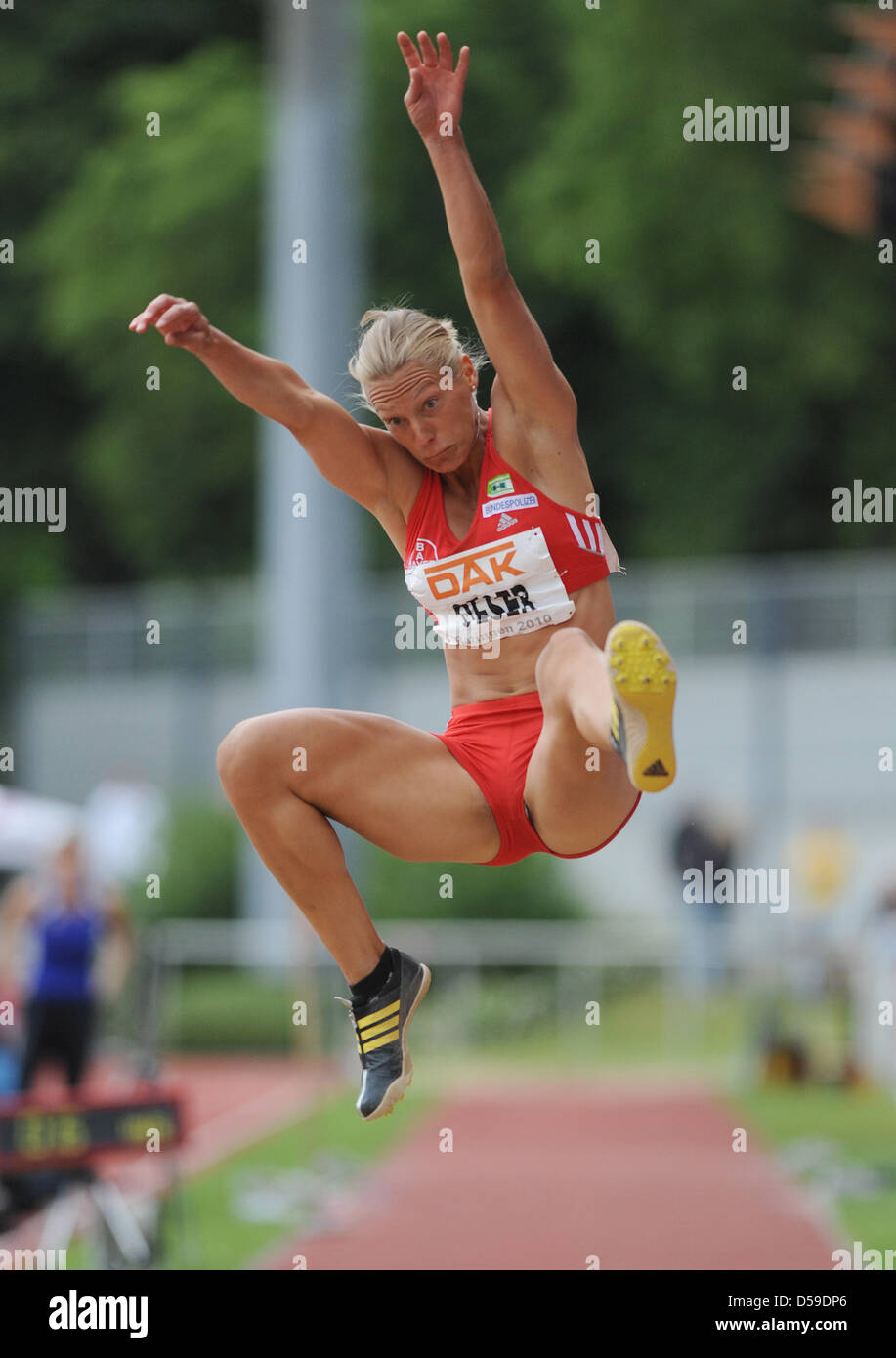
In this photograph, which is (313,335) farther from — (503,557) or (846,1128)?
(503,557)

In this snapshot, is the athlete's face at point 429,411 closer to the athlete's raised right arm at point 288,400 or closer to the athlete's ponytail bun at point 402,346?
the athlete's ponytail bun at point 402,346

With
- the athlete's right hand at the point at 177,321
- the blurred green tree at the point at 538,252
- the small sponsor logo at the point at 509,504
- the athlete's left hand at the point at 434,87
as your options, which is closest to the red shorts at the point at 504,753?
the small sponsor logo at the point at 509,504

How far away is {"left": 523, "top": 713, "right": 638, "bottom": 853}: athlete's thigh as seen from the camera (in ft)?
14.6

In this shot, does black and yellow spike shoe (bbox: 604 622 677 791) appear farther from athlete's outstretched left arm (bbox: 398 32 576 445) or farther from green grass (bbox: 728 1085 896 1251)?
green grass (bbox: 728 1085 896 1251)

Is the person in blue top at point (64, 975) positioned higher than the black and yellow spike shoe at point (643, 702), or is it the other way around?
the black and yellow spike shoe at point (643, 702)

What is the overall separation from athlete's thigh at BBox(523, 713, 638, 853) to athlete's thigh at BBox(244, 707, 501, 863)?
16 centimetres

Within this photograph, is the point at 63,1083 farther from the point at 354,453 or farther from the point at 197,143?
the point at 197,143

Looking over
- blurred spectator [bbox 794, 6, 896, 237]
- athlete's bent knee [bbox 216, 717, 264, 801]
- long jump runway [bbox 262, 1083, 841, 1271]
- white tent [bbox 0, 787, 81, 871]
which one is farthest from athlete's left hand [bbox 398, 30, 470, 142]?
white tent [bbox 0, 787, 81, 871]

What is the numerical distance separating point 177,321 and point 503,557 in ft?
3.07

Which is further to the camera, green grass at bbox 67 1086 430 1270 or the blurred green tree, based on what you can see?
the blurred green tree

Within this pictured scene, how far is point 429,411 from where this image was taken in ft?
14.8

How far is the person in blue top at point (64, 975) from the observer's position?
34.6 feet

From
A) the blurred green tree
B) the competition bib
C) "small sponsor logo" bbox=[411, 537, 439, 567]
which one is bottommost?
the competition bib

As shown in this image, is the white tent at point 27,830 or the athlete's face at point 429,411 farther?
the white tent at point 27,830
